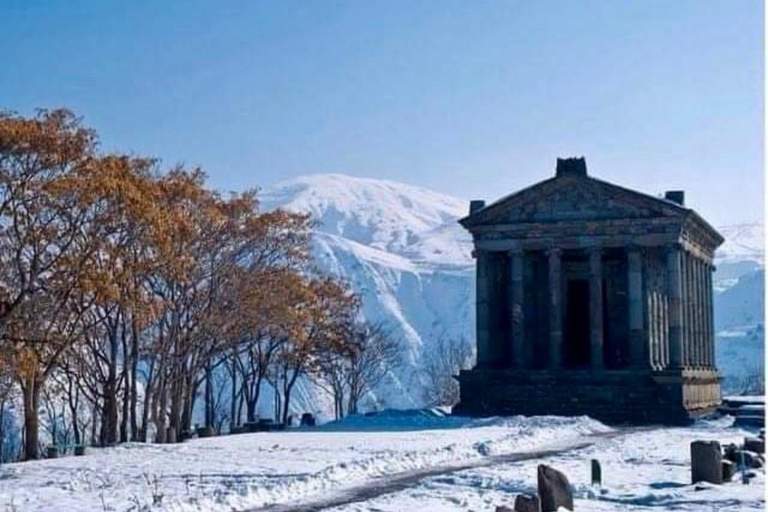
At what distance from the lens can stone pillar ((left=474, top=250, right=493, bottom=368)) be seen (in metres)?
56.6

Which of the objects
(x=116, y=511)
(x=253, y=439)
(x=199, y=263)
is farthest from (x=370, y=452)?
(x=199, y=263)

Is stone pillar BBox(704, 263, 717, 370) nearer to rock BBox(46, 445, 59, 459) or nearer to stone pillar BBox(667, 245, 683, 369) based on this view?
stone pillar BBox(667, 245, 683, 369)

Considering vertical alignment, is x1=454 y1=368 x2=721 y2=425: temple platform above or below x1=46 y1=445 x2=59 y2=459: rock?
above

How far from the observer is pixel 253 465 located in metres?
28.2

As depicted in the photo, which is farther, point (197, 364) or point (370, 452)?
point (197, 364)

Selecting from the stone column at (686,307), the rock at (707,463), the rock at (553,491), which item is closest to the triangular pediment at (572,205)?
the stone column at (686,307)

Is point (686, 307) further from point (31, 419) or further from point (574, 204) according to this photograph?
point (31, 419)

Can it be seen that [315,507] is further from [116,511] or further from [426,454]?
[426,454]

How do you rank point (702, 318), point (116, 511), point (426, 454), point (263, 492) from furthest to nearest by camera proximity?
point (702, 318) → point (426, 454) → point (263, 492) → point (116, 511)

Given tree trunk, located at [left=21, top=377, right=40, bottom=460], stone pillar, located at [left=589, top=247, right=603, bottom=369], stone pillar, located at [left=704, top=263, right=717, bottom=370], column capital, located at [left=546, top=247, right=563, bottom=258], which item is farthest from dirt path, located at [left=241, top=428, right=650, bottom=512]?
stone pillar, located at [left=704, top=263, right=717, bottom=370]

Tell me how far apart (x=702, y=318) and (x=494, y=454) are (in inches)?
1447

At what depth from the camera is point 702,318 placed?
65.0 m

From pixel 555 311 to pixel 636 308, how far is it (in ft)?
12.5

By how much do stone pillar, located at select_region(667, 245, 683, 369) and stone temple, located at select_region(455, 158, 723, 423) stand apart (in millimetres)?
51
